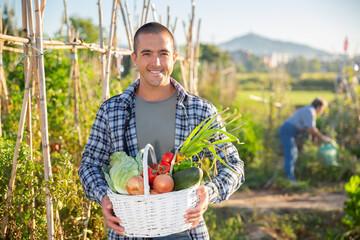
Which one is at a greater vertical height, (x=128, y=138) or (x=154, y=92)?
(x=154, y=92)

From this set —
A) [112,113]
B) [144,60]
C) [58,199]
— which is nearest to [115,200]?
[112,113]

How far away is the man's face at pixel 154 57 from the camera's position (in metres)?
1.67

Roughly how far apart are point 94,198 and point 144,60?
0.66 metres

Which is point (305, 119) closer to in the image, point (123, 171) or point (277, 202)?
point (277, 202)

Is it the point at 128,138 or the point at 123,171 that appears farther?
the point at 128,138

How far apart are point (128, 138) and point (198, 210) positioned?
0.51 metres

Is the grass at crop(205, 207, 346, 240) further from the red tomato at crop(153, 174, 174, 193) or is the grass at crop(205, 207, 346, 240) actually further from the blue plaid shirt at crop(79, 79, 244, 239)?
the red tomato at crop(153, 174, 174, 193)

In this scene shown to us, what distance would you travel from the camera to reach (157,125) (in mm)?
1735

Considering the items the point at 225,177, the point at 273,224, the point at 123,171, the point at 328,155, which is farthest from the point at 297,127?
the point at 123,171

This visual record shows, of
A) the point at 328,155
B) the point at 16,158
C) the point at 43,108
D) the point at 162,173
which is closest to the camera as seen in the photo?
the point at 162,173

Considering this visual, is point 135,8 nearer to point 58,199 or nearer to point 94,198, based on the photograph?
point 58,199

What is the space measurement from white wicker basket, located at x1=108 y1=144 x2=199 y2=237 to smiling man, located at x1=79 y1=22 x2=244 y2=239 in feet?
0.75

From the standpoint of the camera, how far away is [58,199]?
2162mm

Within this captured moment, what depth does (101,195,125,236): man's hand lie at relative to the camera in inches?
56.3
